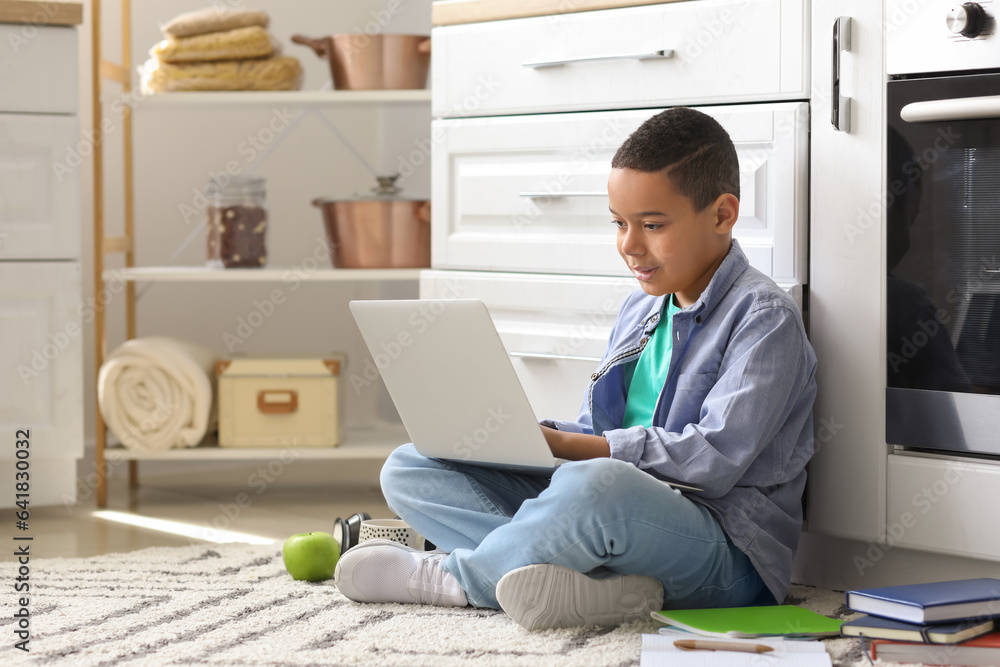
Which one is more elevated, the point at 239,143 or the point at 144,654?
the point at 239,143

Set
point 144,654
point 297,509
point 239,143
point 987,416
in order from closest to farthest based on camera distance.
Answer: point 144,654, point 987,416, point 297,509, point 239,143

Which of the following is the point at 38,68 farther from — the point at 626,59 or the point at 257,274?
the point at 626,59

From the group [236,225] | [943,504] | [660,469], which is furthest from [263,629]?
[236,225]

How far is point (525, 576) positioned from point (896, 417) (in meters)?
0.50

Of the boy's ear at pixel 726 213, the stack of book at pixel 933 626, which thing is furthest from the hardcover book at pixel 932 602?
the boy's ear at pixel 726 213

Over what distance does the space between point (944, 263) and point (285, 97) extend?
127 cm

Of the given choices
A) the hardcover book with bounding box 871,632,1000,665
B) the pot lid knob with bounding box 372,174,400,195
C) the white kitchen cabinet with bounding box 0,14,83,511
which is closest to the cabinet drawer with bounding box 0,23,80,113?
the white kitchen cabinet with bounding box 0,14,83,511

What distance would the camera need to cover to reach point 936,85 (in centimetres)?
133

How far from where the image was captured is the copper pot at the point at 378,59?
7.09 ft

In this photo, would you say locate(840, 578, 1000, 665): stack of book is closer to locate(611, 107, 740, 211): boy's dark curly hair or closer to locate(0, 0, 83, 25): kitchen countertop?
locate(611, 107, 740, 211): boy's dark curly hair

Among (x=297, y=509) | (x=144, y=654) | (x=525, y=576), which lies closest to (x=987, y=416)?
(x=525, y=576)

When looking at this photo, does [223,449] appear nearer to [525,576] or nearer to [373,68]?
[373,68]

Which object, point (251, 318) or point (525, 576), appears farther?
point (251, 318)

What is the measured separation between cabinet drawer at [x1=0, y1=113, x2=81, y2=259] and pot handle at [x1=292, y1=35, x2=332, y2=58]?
0.45m
